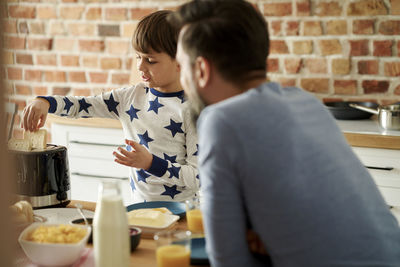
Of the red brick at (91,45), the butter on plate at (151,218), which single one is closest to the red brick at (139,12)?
the red brick at (91,45)

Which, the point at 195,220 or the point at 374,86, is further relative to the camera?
the point at 374,86

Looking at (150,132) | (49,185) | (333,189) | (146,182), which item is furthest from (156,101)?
(333,189)

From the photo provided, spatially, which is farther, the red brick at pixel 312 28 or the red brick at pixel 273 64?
the red brick at pixel 273 64

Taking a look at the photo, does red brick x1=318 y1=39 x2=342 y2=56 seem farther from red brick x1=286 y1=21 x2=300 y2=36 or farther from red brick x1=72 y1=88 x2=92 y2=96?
red brick x1=72 y1=88 x2=92 y2=96

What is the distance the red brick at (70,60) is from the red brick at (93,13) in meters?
0.26

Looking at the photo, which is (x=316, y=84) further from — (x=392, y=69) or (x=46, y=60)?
(x=46, y=60)

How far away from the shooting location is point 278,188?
3.17 feet

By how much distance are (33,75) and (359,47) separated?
203cm

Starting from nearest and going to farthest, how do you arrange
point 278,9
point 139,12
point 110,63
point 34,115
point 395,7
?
point 34,115 → point 395,7 → point 278,9 → point 139,12 → point 110,63

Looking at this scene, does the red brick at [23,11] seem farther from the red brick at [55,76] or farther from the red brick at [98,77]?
the red brick at [98,77]

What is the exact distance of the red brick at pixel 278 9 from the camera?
2865 millimetres

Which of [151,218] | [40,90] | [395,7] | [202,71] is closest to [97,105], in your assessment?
[151,218]

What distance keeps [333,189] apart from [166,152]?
2.93 feet

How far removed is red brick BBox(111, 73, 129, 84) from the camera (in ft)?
10.8
